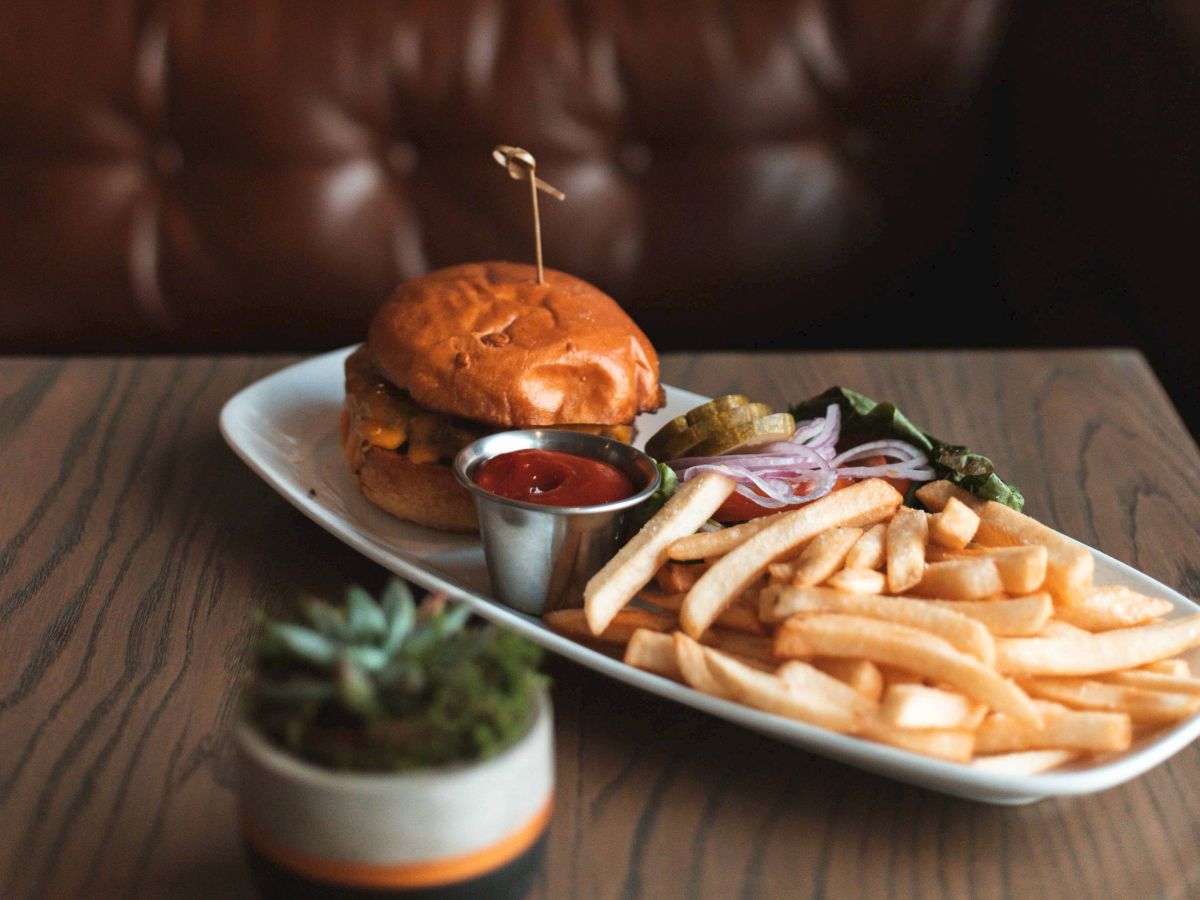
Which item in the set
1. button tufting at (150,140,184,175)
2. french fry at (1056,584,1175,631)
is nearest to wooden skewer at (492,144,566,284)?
french fry at (1056,584,1175,631)

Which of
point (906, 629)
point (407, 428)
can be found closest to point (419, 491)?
point (407, 428)

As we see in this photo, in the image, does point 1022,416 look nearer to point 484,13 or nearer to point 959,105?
point 959,105

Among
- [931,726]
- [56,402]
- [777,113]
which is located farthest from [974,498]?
[777,113]

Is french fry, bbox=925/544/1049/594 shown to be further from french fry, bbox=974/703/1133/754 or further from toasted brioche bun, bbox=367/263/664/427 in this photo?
toasted brioche bun, bbox=367/263/664/427

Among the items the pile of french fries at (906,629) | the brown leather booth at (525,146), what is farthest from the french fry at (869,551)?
the brown leather booth at (525,146)

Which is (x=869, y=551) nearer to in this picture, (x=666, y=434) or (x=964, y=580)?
(x=964, y=580)

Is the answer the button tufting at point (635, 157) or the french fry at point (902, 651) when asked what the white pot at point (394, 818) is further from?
the button tufting at point (635, 157)
